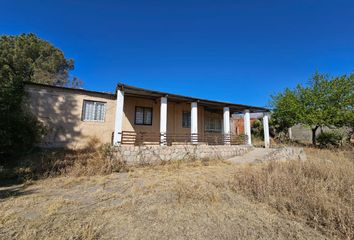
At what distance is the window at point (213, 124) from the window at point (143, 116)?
19.0 ft

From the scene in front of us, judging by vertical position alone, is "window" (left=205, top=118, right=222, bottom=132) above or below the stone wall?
above

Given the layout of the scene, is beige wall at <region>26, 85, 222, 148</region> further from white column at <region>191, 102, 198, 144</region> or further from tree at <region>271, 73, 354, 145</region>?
tree at <region>271, 73, 354, 145</region>

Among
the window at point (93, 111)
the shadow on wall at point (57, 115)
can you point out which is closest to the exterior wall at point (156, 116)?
the window at point (93, 111)

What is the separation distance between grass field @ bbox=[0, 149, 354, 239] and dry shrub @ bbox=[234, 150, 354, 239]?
0.05 feet

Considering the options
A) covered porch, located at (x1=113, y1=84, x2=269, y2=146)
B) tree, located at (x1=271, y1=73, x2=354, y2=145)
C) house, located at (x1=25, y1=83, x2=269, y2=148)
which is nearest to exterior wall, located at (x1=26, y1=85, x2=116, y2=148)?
house, located at (x1=25, y1=83, x2=269, y2=148)

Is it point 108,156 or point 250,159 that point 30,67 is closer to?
point 108,156

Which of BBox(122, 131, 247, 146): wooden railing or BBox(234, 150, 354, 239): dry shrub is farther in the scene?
BBox(122, 131, 247, 146): wooden railing

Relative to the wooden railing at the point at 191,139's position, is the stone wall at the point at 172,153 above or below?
below

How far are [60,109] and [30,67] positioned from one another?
52.3ft

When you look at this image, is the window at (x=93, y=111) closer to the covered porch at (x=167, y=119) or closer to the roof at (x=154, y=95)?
the roof at (x=154, y=95)

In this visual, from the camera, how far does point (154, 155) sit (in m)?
10.5

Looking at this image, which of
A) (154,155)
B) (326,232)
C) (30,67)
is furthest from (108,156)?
(30,67)

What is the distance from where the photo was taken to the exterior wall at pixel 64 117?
11195 mm

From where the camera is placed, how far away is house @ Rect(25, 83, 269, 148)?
11156 millimetres
